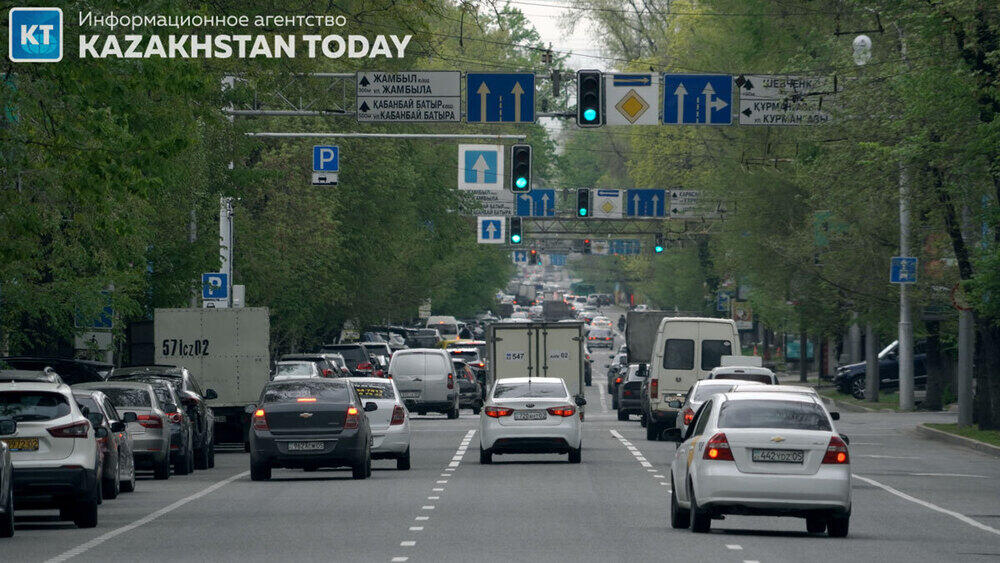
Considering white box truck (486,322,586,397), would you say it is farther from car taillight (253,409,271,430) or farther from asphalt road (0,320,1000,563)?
car taillight (253,409,271,430)

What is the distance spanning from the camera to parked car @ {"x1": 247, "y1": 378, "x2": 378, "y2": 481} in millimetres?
26188

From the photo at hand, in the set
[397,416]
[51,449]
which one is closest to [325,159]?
[397,416]

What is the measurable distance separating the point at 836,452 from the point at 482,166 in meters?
36.5

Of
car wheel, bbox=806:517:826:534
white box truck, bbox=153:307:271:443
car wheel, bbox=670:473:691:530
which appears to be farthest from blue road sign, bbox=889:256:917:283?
car wheel, bbox=670:473:691:530

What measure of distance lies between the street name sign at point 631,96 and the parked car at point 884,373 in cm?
2633

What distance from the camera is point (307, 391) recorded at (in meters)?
26.8

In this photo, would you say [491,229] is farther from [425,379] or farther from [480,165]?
[425,379]

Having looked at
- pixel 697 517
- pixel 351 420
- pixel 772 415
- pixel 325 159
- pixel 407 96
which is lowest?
pixel 697 517

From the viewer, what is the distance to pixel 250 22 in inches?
1048

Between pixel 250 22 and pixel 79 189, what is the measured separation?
6406 millimetres

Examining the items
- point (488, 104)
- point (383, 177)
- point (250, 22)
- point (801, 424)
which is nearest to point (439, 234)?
point (383, 177)

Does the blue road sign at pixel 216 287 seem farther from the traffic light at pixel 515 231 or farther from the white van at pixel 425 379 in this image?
the traffic light at pixel 515 231

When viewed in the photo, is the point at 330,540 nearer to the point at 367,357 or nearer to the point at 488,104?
the point at 488,104

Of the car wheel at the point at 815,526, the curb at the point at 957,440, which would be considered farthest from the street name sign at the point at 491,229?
the car wheel at the point at 815,526
